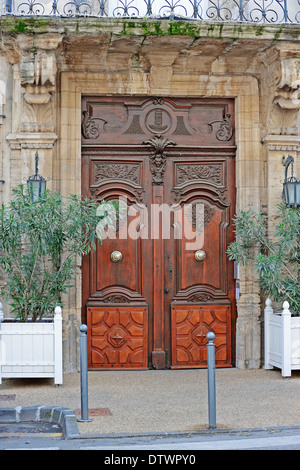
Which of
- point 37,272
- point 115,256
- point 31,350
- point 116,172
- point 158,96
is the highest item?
point 158,96

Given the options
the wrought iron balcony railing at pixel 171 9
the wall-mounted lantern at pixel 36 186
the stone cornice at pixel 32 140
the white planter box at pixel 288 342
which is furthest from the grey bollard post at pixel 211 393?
the wrought iron balcony railing at pixel 171 9

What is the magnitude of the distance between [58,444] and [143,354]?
4.28m

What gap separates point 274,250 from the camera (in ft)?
35.3

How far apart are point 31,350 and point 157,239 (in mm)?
2588

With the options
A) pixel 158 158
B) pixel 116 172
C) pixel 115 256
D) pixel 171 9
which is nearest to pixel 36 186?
pixel 116 172

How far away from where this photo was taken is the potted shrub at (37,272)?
950 centimetres

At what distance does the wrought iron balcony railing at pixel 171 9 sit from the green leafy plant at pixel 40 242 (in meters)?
2.57

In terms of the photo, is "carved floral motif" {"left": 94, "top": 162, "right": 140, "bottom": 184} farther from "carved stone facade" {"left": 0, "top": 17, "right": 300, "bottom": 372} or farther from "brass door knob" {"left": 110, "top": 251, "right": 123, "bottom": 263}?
"brass door knob" {"left": 110, "top": 251, "right": 123, "bottom": 263}

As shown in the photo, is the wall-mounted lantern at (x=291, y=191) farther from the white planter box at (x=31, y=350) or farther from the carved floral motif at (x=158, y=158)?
the white planter box at (x=31, y=350)

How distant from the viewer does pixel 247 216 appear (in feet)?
35.2

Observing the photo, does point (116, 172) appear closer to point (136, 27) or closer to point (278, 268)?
point (136, 27)
